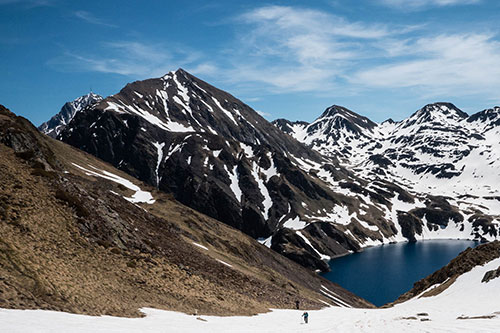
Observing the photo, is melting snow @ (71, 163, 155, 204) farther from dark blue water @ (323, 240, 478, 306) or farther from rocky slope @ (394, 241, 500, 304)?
dark blue water @ (323, 240, 478, 306)

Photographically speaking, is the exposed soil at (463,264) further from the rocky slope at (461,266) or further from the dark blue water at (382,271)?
the dark blue water at (382,271)

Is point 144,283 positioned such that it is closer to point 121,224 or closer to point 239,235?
point 121,224

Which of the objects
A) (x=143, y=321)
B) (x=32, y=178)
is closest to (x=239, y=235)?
(x=32, y=178)

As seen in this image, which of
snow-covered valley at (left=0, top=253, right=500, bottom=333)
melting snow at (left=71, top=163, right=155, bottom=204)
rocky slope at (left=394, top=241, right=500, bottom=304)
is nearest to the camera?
snow-covered valley at (left=0, top=253, right=500, bottom=333)

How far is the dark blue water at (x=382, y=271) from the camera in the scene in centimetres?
12788

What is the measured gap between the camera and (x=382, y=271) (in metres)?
157

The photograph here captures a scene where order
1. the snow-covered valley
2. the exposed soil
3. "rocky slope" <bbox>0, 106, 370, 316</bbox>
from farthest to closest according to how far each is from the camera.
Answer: the exposed soil, "rocky slope" <bbox>0, 106, 370, 316</bbox>, the snow-covered valley

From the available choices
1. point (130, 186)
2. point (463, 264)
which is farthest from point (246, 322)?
point (130, 186)

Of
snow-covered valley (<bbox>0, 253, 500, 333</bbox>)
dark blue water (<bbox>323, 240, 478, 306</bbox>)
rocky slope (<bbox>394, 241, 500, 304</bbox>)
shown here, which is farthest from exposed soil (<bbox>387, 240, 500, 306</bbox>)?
dark blue water (<bbox>323, 240, 478, 306</bbox>)

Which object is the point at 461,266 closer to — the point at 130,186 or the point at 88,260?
the point at 88,260

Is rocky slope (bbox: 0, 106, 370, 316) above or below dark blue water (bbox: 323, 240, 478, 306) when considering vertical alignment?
above

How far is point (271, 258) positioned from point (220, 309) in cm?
5871

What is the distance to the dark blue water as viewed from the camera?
127875 mm

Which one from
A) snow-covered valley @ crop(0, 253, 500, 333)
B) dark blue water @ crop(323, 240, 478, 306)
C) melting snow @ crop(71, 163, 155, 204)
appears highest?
melting snow @ crop(71, 163, 155, 204)
